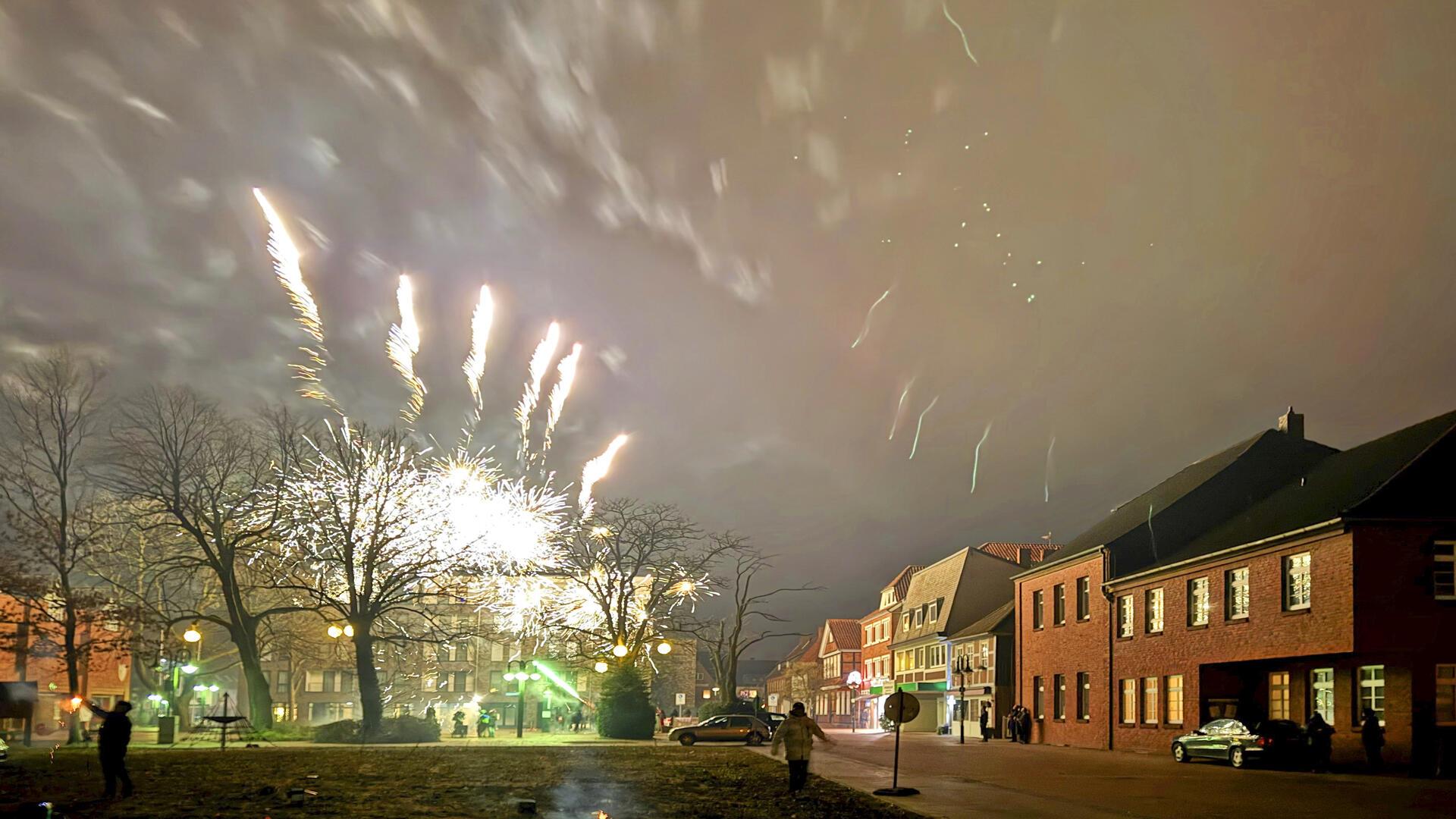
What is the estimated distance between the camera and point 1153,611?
4312cm

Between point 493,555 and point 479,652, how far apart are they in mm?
69562

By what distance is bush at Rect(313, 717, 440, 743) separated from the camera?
46188 millimetres

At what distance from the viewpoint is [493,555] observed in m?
46.7

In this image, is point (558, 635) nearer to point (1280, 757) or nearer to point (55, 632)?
point (55, 632)

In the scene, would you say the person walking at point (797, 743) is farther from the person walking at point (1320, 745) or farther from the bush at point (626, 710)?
the bush at point (626, 710)

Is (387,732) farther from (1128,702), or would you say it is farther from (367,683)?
(1128,702)

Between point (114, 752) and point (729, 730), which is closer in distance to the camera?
point (114, 752)

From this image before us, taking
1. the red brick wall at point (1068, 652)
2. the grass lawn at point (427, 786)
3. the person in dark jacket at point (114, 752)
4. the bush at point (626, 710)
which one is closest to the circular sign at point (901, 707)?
the grass lawn at point (427, 786)

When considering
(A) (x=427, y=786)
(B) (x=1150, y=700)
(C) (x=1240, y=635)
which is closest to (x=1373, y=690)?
(C) (x=1240, y=635)

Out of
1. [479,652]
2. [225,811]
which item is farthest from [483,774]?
[479,652]

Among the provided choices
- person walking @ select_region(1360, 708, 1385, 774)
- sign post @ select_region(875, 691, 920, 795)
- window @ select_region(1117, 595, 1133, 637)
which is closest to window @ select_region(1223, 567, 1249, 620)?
person walking @ select_region(1360, 708, 1385, 774)

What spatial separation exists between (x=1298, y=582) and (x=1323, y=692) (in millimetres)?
3610

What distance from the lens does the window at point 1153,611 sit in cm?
4231

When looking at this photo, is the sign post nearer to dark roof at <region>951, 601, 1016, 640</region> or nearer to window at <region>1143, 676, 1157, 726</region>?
Result: window at <region>1143, 676, 1157, 726</region>
